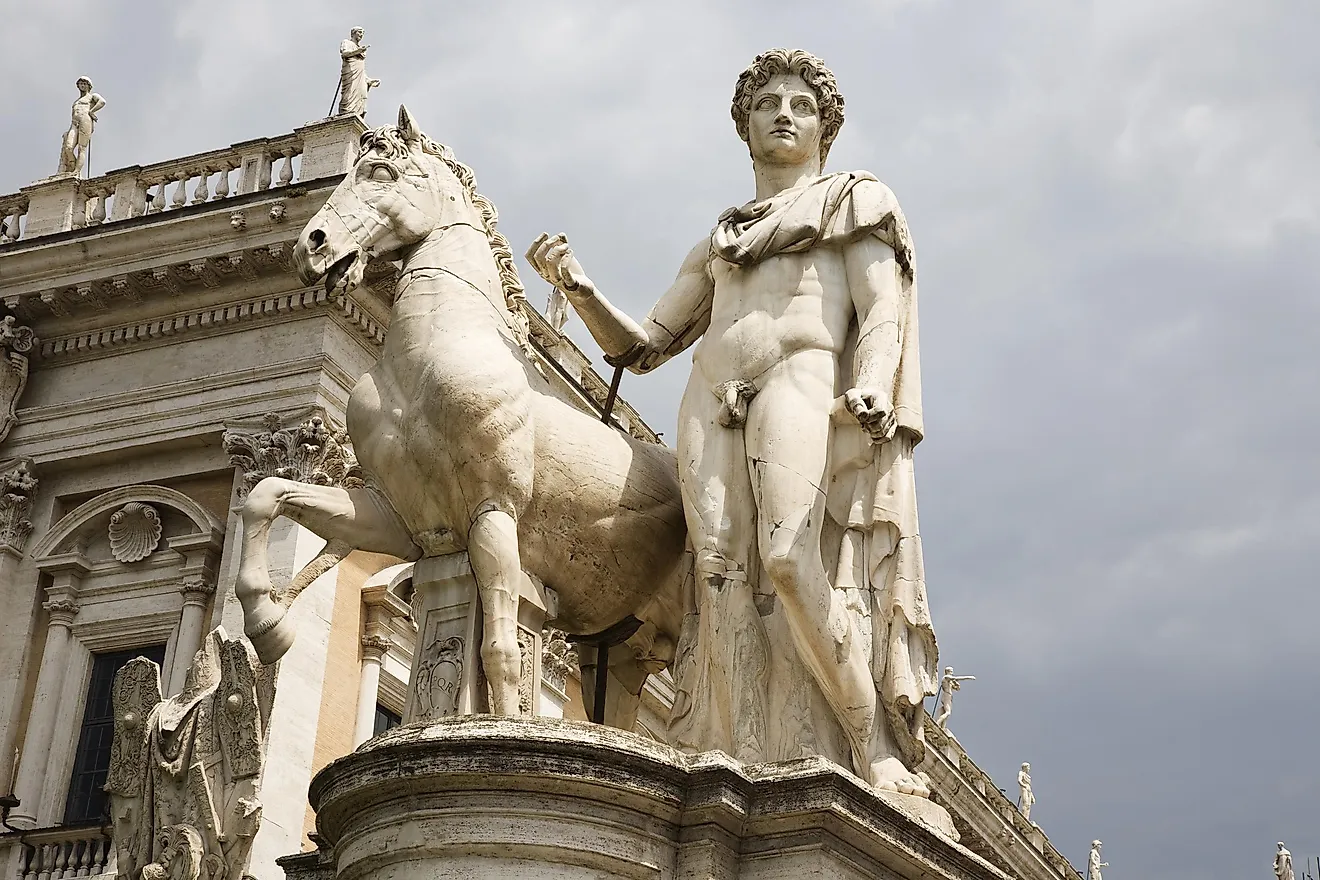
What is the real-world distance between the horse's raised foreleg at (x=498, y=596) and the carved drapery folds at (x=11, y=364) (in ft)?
55.4

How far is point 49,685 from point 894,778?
1608 centimetres

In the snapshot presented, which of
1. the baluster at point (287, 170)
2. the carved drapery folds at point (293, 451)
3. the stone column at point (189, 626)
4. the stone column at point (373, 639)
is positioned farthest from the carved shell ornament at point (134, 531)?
the baluster at point (287, 170)

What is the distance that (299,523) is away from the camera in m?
7.17

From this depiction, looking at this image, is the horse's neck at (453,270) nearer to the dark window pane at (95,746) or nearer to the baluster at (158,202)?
the dark window pane at (95,746)

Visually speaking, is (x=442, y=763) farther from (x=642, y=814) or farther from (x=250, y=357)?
(x=250, y=357)

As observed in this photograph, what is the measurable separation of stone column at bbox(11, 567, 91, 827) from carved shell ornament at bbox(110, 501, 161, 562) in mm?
464

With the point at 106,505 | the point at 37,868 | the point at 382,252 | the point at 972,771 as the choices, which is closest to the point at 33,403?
the point at 106,505

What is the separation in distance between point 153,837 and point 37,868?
444 inches

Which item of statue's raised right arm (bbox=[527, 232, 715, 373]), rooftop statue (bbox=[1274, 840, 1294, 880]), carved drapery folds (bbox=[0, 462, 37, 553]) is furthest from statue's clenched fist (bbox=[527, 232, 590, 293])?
rooftop statue (bbox=[1274, 840, 1294, 880])

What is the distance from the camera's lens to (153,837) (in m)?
9.23

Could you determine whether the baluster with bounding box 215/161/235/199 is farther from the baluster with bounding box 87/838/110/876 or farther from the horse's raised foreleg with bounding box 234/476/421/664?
the horse's raised foreleg with bounding box 234/476/421/664

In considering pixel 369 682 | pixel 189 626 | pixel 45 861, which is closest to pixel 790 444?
pixel 369 682

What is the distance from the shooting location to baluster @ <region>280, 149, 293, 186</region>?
21781 mm

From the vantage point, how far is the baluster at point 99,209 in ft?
75.1
